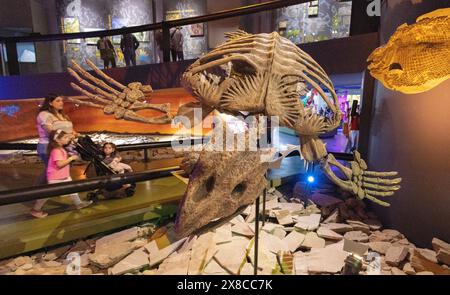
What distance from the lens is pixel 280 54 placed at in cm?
161

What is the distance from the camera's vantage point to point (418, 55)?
2.05 metres

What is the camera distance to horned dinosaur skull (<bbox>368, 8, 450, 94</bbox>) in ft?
6.24

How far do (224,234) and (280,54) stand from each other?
6.92ft

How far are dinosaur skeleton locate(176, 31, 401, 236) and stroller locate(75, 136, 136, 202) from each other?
5.96 feet

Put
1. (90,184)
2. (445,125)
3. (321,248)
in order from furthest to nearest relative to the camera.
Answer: (321,248), (445,125), (90,184)

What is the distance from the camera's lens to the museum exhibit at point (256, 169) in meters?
1.58

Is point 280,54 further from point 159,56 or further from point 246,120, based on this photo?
point 159,56

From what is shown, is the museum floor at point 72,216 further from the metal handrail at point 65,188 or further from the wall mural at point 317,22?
the wall mural at point 317,22

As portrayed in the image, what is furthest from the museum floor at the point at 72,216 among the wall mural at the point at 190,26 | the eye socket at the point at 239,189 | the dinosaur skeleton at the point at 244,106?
the wall mural at the point at 190,26

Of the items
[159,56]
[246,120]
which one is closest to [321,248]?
[246,120]

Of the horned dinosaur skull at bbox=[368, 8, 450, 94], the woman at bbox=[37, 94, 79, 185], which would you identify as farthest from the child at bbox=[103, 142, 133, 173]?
the horned dinosaur skull at bbox=[368, 8, 450, 94]

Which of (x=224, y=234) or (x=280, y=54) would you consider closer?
(x=280, y=54)

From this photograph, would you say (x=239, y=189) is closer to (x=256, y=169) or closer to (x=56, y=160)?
(x=256, y=169)

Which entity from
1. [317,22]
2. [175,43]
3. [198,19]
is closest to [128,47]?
[175,43]
